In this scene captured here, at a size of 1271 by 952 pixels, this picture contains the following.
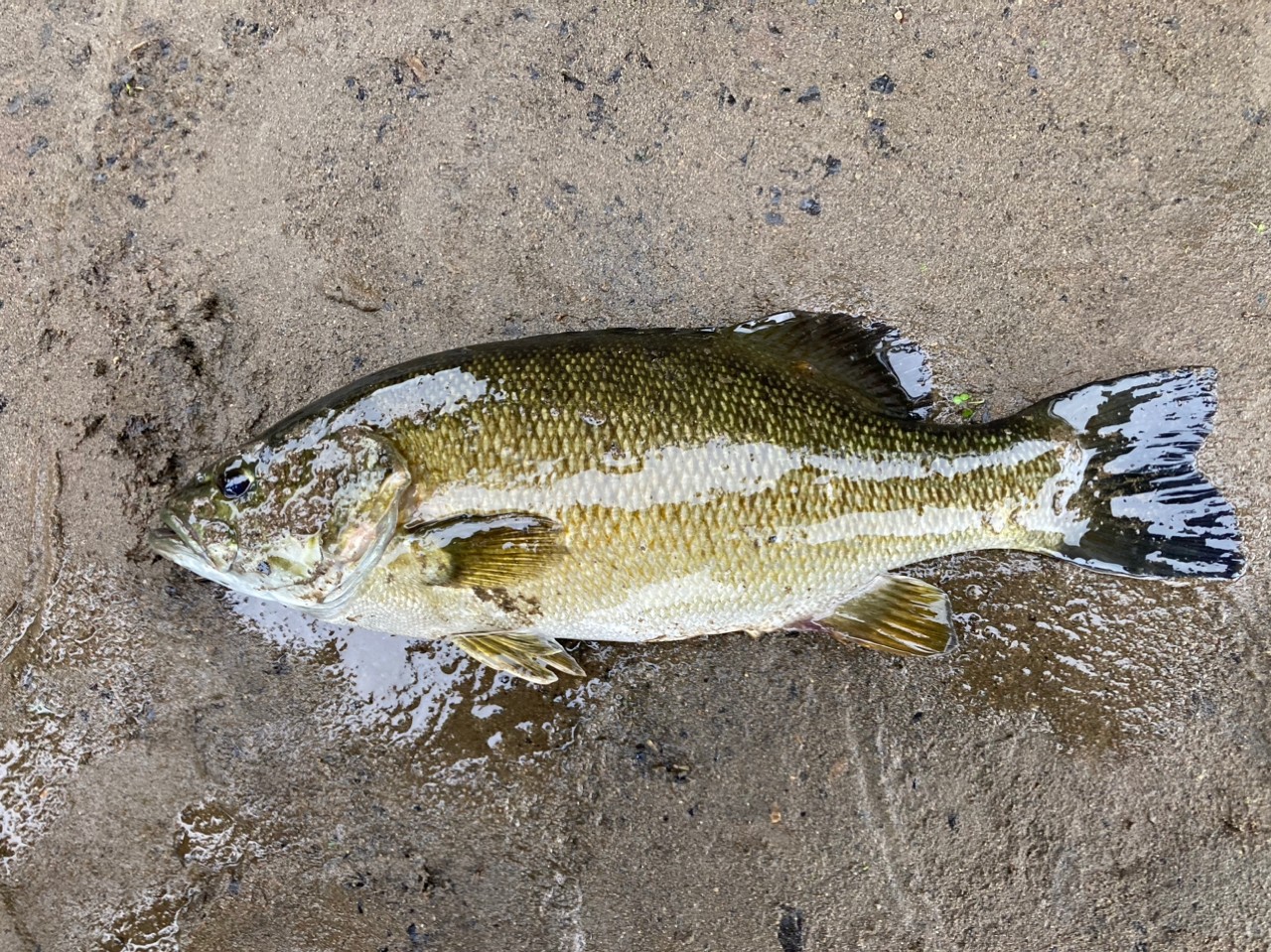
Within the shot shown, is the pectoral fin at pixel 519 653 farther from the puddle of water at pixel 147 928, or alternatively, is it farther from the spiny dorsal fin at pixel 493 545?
the puddle of water at pixel 147 928

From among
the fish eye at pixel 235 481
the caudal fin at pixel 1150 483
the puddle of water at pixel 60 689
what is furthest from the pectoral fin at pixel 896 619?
the puddle of water at pixel 60 689

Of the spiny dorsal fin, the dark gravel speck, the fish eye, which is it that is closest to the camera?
the spiny dorsal fin

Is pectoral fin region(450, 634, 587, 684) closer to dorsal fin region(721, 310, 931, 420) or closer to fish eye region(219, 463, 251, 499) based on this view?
Result: fish eye region(219, 463, 251, 499)

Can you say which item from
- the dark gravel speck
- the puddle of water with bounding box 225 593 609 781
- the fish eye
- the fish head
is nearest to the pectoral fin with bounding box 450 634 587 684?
the puddle of water with bounding box 225 593 609 781

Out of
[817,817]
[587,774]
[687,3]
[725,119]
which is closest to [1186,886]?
[817,817]

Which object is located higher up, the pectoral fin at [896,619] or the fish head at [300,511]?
the fish head at [300,511]

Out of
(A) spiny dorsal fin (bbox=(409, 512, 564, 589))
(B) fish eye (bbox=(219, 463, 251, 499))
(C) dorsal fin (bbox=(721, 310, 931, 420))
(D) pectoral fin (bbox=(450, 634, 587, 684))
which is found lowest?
(D) pectoral fin (bbox=(450, 634, 587, 684))

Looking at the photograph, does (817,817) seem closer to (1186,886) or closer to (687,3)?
(1186,886)

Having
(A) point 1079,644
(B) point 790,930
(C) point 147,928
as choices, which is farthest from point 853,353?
(C) point 147,928
